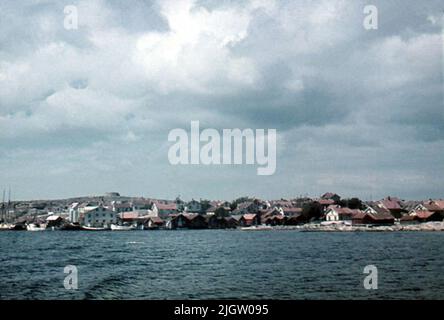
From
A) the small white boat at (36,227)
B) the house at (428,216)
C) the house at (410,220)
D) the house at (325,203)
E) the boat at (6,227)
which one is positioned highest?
the house at (325,203)

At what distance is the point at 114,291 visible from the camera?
23.9 meters

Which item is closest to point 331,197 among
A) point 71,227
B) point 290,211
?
point 290,211

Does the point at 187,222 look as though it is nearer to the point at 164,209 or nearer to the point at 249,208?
the point at 164,209

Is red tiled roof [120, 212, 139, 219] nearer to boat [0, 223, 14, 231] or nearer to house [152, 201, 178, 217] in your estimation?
house [152, 201, 178, 217]

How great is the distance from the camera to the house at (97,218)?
157125 millimetres

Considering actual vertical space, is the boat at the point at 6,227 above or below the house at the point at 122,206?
below

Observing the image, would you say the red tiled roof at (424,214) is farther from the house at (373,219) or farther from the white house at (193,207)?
the white house at (193,207)

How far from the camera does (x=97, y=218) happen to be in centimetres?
15800

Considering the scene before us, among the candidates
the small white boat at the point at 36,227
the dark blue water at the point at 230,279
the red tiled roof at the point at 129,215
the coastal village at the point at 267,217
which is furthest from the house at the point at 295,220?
the dark blue water at the point at 230,279

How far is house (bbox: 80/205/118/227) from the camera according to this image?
157125 millimetres

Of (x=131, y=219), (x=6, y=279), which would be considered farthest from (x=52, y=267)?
(x=131, y=219)

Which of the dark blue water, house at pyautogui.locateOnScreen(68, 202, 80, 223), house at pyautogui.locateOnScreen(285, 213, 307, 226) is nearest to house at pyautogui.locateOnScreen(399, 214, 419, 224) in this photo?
house at pyautogui.locateOnScreen(285, 213, 307, 226)

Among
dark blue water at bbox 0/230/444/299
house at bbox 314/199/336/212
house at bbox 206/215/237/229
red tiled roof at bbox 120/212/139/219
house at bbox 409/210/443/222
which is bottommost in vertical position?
house at bbox 206/215/237/229

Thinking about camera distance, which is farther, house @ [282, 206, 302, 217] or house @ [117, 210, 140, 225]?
house @ [117, 210, 140, 225]
